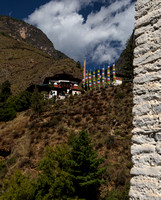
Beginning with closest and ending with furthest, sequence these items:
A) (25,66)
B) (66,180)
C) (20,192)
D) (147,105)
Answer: (147,105) → (66,180) → (20,192) → (25,66)

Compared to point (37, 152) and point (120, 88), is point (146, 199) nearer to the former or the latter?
point (37, 152)

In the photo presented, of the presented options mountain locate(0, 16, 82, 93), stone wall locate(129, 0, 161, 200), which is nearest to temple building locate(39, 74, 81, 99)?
mountain locate(0, 16, 82, 93)

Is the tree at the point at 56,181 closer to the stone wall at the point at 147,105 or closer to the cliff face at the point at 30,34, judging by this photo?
the stone wall at the point at 147,105

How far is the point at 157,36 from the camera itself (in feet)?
11.5

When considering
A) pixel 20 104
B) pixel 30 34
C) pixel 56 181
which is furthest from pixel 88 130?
pixel 30 34

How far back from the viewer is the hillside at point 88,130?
17.5m

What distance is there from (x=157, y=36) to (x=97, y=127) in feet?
67.7

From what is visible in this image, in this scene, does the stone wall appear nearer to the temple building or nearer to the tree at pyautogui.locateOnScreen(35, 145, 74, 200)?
the tree at pyautogui.locateOnScreen(35, 145, 74, 200)

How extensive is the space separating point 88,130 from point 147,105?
67.4 ft

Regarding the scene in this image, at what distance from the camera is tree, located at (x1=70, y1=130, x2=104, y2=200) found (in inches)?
515

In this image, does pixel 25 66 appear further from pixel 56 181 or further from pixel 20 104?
pixel 56 181

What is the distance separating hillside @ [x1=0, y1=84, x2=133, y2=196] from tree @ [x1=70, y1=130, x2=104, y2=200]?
7.17 ft

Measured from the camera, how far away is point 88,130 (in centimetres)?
2348

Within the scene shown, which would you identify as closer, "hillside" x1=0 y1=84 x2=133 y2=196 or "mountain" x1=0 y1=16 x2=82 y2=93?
"hillside" x1=0 y1=84 x2=133 y2=196
